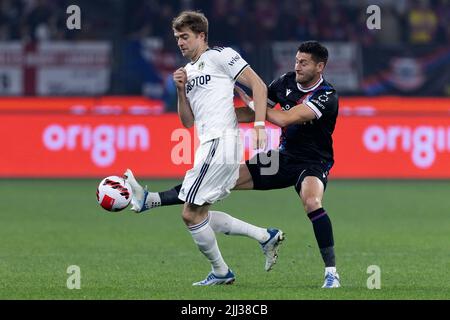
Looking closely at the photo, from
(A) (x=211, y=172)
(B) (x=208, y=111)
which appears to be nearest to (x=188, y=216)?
(A) (x=211, y=172)

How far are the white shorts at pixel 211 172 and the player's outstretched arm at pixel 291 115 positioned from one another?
33cm

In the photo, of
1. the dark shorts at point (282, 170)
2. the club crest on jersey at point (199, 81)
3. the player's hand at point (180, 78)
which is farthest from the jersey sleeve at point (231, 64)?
the dark shorts at point (282, 170)

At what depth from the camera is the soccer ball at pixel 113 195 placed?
8.80 m

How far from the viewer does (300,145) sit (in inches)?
361

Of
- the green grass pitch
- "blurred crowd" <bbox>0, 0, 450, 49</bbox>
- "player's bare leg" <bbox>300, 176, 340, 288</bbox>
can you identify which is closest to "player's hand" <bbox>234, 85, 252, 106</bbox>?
"player's bare leg" <bbox>300, 176, 340, 288</bbox>

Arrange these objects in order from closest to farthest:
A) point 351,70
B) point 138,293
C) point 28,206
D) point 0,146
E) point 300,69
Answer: point 138,293
point 300,69
point 28,206
point 0,146
point 351,70

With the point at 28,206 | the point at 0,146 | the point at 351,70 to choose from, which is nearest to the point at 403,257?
the point at 28,206

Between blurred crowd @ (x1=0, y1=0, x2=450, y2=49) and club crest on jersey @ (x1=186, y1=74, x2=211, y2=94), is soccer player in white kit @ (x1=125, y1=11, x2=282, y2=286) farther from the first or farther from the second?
blurred crowd @ (x1=0, y1=0, x2=450, y2=49)

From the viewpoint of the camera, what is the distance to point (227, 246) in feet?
39.4

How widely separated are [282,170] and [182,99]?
1.02 metres

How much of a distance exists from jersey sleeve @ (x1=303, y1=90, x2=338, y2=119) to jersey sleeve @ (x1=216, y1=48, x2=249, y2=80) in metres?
0.61

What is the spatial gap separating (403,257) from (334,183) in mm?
8619

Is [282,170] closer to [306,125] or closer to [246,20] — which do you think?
[306,125]
